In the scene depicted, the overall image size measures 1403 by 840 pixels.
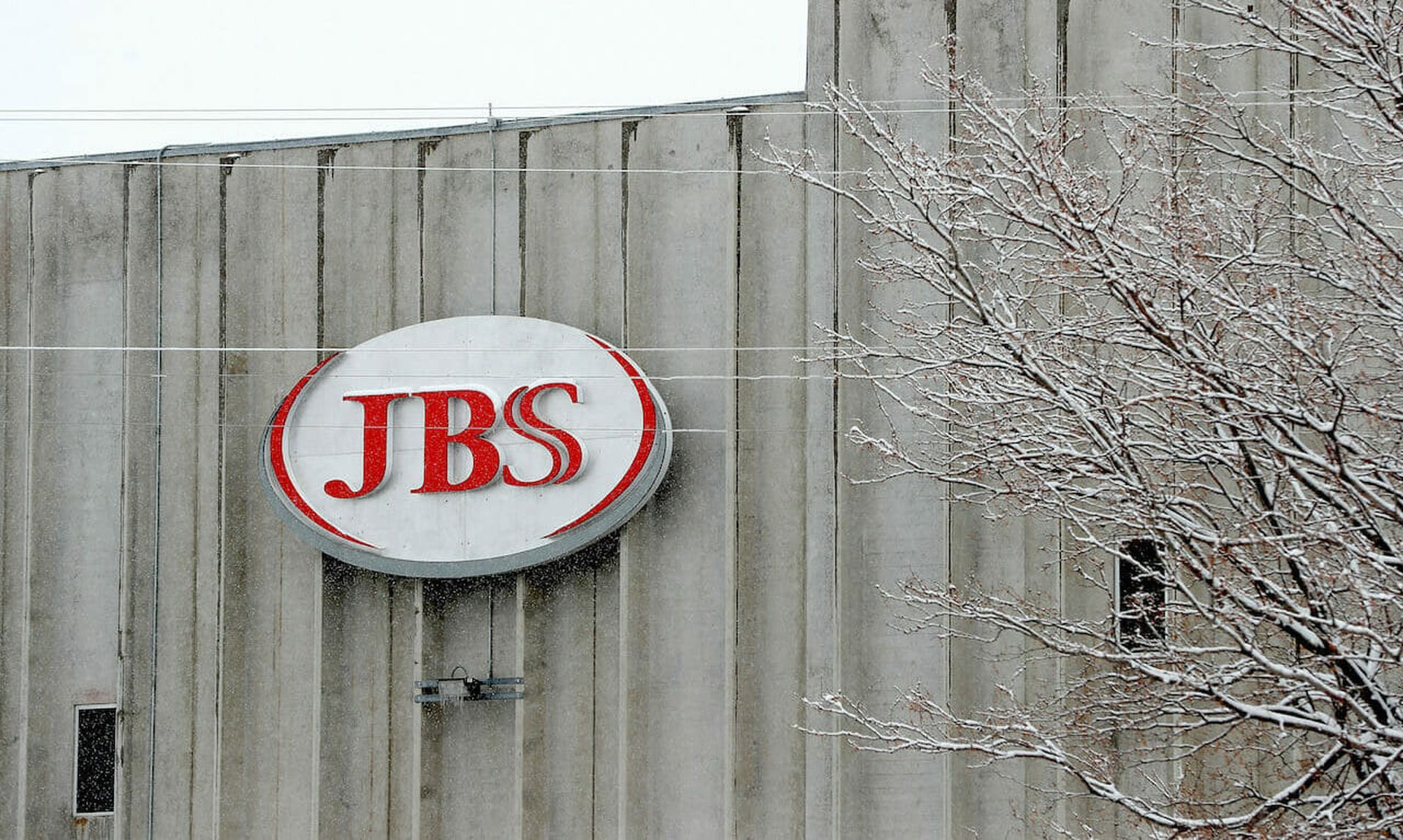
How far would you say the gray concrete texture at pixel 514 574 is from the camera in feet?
43.4

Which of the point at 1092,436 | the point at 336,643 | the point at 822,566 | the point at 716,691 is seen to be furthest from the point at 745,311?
the point at 1092,436

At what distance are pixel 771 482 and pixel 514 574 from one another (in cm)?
230

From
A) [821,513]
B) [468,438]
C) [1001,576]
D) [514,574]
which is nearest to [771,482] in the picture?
[821,513]

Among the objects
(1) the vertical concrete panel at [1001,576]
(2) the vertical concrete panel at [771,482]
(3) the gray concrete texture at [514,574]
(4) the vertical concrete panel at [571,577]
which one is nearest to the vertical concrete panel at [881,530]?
(3) the gray concrete texture at [514,574]

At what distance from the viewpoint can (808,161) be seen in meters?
13.6

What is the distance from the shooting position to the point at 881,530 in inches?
522

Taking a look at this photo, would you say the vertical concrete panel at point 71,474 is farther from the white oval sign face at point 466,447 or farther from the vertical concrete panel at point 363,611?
the vertical concrete panel at point 363,611

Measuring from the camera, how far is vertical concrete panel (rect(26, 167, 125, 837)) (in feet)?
47.1

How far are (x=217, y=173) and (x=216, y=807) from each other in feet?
18.2

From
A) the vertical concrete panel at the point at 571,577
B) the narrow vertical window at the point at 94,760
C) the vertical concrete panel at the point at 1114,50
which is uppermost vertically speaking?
the vertical concrete panel at the point at 1114,50

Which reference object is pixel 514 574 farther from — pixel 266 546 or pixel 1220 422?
pixel 1220 422

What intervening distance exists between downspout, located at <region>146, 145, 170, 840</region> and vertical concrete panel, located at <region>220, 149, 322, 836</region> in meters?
0.61

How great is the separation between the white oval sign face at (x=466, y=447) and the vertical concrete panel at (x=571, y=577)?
1.13 feet

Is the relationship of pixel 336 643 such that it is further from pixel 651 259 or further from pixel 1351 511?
pixel 1351 511
